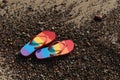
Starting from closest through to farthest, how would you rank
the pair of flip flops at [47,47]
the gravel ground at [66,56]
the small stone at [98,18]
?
the gravel ground at [66,56], the pair of flip flops at [47,47], the small stone at [98,18]

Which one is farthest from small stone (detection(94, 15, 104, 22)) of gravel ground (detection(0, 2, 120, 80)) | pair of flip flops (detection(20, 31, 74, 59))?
pair of flip flops (detection(20, 31, 74, 59))

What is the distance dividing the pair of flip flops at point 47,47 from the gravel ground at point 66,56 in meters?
0.05

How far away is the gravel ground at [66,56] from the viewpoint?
10.8 ft

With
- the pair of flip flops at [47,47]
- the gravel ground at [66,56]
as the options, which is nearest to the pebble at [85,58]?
the gravel ground at [66,56]

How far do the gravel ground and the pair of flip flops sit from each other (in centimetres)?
5

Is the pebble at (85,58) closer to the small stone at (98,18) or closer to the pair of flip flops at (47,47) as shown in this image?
the pair of flip flops at (47,47)

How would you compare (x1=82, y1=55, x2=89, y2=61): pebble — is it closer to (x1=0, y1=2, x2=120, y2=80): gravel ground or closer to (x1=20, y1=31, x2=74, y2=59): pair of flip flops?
(x1=0, y1=2, x2=120, y2=80): gravel ground

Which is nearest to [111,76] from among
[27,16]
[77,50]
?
[77,50]

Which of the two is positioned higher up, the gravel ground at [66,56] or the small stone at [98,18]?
the small stone at [98,18]

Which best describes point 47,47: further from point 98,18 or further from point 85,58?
point 98,18

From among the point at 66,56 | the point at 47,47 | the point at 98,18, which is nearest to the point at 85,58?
the point at 66,56

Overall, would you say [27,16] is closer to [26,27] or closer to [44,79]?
[26,27]

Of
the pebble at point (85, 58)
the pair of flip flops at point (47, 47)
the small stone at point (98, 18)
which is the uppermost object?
the small stone at point (98, 18)

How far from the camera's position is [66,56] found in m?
3.44
